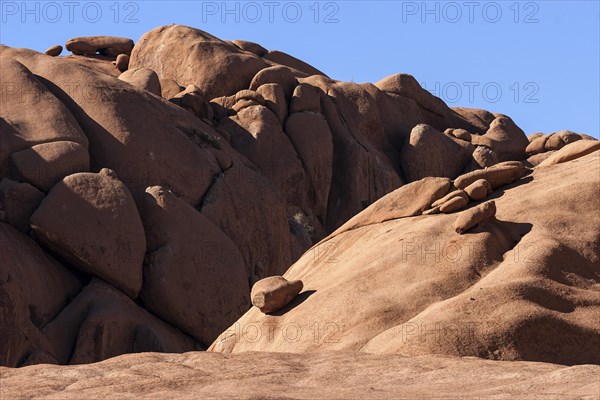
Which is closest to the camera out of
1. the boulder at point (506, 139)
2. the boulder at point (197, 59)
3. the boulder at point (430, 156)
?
the boulder at point (197, 59)

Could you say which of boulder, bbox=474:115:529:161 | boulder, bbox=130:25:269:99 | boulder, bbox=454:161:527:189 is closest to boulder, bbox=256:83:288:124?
boulder, bbox=130:25:269:99

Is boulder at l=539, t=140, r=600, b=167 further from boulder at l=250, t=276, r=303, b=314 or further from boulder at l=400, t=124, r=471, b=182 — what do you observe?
boulder at l=400, t=124, r=471, b=182

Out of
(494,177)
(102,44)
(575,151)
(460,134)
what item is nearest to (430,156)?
(460,134)

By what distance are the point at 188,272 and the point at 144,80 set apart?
379 inches

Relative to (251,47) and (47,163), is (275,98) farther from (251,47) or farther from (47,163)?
(47,163)

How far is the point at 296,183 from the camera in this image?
3697 cm

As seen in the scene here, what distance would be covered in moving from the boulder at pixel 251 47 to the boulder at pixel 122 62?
4410 mm

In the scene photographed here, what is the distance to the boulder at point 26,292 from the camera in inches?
858

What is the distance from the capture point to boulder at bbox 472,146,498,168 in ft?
139

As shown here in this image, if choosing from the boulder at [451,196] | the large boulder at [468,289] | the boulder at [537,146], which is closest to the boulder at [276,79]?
the boulder at [537,146]

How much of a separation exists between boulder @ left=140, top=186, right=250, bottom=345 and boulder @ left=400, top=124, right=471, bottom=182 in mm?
15549

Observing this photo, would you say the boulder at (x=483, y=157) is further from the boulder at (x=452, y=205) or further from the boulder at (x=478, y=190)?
the boulder at (x=452, y=205)

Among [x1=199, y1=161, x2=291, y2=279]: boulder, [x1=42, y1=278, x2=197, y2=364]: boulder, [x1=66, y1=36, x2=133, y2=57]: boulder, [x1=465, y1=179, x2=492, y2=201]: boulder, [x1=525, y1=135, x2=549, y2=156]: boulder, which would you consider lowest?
[x1=42, y1=278, x2=197, y2=364]: boulder

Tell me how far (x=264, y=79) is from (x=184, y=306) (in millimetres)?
14480
